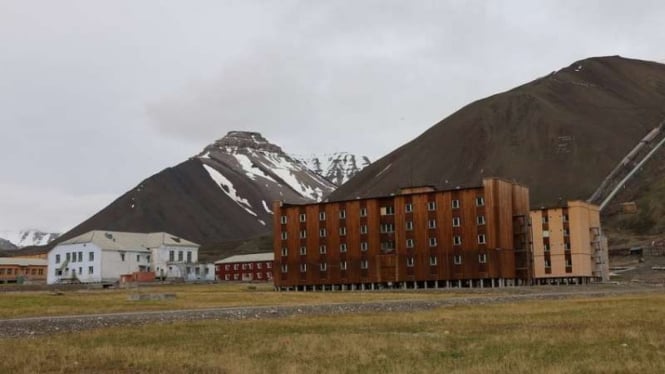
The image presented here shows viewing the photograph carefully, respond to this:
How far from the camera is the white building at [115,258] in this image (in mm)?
153375

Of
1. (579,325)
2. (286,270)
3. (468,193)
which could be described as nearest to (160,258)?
(286,270)

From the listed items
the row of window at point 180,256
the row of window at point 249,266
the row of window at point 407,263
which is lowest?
the row of window at point 407,263

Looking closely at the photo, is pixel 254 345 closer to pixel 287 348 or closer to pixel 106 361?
pixel 287 348

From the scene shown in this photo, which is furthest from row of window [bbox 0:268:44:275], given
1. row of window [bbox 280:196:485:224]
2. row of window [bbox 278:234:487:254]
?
row of window [bbox 278:234:487:254]

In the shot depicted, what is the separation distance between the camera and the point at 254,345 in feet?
79.7

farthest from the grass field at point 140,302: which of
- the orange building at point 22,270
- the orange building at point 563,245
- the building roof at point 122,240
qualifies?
the orange building at point 22,270

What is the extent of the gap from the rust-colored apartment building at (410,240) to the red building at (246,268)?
69.4 meters

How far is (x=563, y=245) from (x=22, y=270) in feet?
461

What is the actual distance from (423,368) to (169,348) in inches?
364

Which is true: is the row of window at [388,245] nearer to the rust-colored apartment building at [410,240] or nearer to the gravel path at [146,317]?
the rust-colored apartment building at [410,240]

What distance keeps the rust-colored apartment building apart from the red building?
69.4 meters

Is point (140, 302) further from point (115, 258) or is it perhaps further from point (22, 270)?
point (22, 270)

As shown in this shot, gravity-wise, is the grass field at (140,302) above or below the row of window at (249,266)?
below

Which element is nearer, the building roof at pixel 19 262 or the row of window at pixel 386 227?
the row of window at pixel 386 227
